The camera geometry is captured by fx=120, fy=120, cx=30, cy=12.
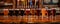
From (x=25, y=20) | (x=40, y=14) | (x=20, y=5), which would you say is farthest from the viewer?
(x=20, y=5)

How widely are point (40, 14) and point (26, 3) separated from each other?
0.23m

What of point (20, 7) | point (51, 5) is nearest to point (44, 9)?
point (51, 5)

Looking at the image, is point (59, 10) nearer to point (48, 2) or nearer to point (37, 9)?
point (48, 2)

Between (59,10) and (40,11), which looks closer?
(40,11)

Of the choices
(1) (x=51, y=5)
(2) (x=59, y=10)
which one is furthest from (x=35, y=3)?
(2) (x=59, y=10)

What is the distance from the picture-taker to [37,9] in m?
1.45

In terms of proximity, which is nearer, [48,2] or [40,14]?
[40,14]

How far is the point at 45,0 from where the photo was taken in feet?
5.13

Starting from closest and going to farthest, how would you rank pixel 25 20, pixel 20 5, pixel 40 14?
pixel 25 20
pixel 40 14
pixel 20 5

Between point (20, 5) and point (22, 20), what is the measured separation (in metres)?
0.36

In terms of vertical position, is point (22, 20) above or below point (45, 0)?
below

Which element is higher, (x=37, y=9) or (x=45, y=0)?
(x=45, y=0)

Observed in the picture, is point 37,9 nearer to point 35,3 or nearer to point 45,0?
point 35,3

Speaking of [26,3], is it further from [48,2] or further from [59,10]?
[59,10]
